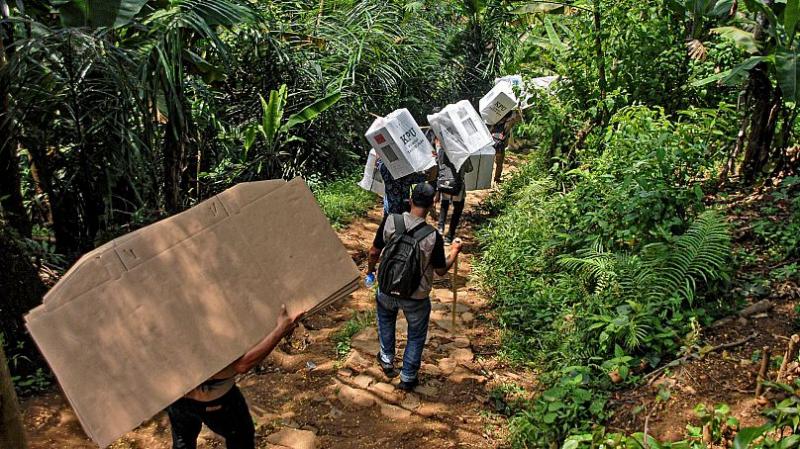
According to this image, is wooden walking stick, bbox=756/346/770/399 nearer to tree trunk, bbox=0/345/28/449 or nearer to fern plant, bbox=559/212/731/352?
fern plant, bbox=559/212/731/352

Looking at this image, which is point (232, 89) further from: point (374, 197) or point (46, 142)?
point (46, 142)

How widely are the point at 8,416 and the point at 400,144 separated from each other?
161 inches

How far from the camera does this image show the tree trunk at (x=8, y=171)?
4.37m

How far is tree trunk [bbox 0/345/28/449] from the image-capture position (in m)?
2.53

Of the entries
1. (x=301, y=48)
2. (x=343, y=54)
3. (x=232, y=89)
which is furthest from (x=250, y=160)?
(x=343, y=54)

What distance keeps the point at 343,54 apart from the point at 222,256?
25.0 feet

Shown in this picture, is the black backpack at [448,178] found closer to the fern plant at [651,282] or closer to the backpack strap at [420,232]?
the fern plant at [651,282]

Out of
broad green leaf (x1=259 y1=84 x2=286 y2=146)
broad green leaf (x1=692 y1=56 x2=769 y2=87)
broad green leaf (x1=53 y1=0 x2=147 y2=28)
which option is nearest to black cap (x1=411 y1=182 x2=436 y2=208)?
broad green leaf (x1=53 y1=0 x2=147 y2=28)

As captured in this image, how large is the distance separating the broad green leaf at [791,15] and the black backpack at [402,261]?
10.5ft

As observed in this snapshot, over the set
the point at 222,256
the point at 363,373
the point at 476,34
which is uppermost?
the point at 476,34

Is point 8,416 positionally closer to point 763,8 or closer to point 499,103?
point 763,8

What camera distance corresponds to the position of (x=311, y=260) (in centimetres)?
267

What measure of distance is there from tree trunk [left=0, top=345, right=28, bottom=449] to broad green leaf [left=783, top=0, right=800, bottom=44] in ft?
17.8

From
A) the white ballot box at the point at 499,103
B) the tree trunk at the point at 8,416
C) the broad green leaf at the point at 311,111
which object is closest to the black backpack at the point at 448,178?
the broad green leaf at the point at 311,111
